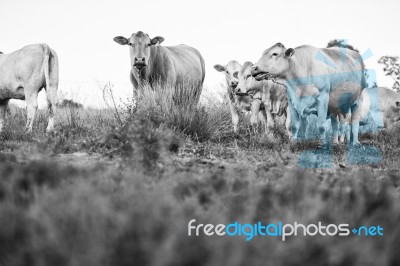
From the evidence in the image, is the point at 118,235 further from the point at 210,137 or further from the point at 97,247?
the point at 210,137

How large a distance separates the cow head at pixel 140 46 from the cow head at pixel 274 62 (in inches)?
96.7

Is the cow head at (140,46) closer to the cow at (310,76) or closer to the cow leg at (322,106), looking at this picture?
the cow at (310,76)

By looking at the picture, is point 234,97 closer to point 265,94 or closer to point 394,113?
point 265,94

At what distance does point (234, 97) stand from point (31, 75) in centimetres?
463

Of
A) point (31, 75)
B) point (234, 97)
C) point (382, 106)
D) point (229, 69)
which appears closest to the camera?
point (31, 75)

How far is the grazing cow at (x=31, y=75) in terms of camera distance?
31.8 feet

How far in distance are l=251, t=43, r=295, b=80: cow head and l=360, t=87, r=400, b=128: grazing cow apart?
978 cm

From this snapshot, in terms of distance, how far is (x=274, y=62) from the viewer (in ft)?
26.0

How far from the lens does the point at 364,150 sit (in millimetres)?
7133

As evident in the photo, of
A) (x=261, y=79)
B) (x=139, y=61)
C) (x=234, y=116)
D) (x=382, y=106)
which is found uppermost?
(x=139, y=61)

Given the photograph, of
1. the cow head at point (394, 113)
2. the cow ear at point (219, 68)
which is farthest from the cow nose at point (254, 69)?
the cow head at point (394, 113)

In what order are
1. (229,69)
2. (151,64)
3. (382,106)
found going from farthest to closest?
1. (382,106)
2. (229,69)
3. (151,64)

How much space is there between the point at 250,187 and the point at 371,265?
4.32 ft

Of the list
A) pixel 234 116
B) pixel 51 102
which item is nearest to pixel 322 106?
pixel 234 116
